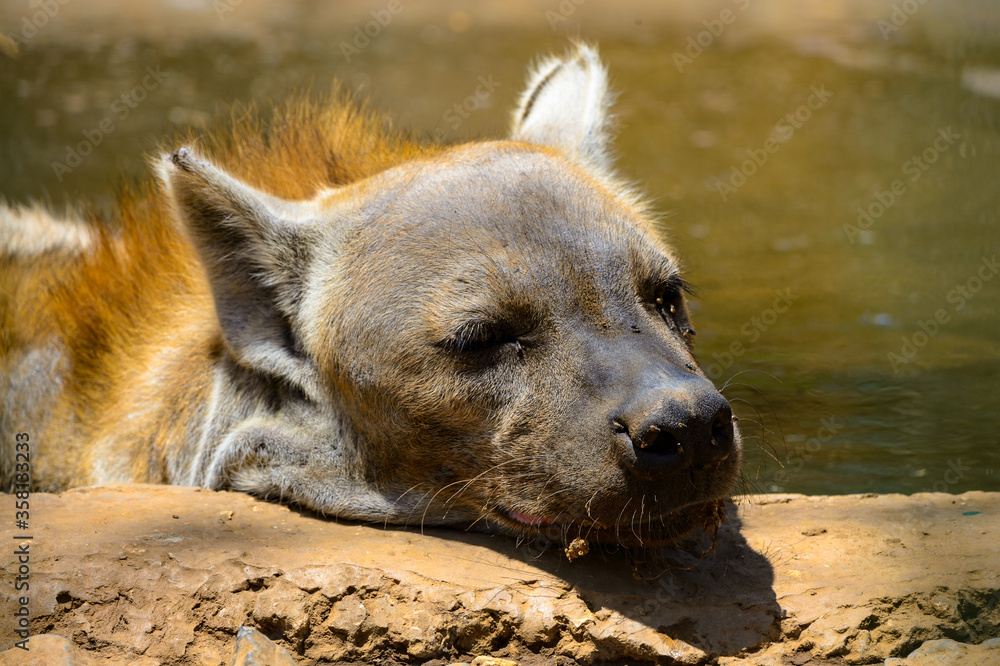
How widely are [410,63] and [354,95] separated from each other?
704cm

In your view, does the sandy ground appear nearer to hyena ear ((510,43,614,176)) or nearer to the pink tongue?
the pink tongue

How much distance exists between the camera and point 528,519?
293 cm

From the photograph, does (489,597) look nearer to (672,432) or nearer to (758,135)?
(672,432)

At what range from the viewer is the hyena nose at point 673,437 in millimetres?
2539

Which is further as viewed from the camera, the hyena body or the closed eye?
the closed eye

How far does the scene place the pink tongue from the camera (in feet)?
9.50

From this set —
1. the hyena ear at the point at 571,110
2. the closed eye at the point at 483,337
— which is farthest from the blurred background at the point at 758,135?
the closed eye at the point at 483,337

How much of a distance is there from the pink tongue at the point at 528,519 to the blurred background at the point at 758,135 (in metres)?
0.75

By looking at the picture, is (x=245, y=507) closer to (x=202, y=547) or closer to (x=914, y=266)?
(x=202, y=547)

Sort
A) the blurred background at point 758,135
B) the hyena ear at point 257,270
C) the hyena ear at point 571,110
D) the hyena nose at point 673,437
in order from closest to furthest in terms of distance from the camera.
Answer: the hyena nose at point 673,437
the hyena ear at point 257,270
the hyena ear at point 571,110
the blurred background at point 758,135

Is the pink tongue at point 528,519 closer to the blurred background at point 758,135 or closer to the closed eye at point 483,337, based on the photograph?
the closed eye at point 483,337

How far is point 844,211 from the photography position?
7719 millimetres

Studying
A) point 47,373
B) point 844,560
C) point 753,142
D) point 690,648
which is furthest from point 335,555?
point 753,142

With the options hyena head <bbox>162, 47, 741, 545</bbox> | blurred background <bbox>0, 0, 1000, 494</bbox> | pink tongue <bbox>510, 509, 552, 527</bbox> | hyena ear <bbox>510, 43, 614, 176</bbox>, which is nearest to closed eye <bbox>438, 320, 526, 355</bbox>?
hyena head <bbox>162, 47, 741, 545</bbox>
